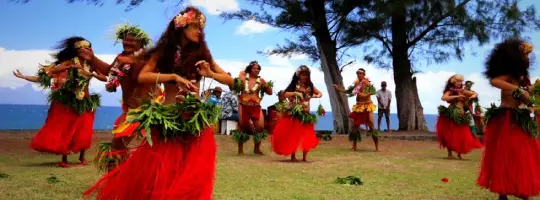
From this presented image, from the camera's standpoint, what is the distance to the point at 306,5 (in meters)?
16.2

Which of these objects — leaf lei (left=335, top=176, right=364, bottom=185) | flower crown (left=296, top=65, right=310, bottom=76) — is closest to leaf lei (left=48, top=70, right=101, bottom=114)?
flower crown (left=296, top=65, right=310, bottom=76)

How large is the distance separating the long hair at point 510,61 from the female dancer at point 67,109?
4.30 metres

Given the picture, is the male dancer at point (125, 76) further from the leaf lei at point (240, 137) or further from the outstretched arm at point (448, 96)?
the outstretched arm at point (448, 96)

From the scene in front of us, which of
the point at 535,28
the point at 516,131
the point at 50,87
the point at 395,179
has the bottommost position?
the point at 395,179

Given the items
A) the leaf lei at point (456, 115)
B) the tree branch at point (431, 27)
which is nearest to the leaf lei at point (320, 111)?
the leaf lei at point (456, 115)

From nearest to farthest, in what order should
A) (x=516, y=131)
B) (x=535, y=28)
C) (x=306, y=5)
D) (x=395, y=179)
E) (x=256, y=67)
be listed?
1. (x=516, y=131)
2. (x=395, y=179)
3. (x=256, y=67)
4. (x=535, y=28)
5. (x=306, y=5)

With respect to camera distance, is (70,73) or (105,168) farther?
(70,73)

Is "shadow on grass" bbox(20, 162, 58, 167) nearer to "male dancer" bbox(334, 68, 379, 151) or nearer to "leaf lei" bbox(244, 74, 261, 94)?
"leaf lei" bbox(244, 74, 261, 94)

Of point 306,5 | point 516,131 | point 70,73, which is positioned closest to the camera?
point 516,131

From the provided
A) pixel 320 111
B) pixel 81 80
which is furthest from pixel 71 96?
pixel 320 111

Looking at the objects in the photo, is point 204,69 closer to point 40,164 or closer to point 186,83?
point 186,83

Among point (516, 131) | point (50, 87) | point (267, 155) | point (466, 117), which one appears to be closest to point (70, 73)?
point (50, 87)

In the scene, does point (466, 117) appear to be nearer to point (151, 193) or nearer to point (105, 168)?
point (105, 168)

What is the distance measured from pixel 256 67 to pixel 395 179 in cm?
333
